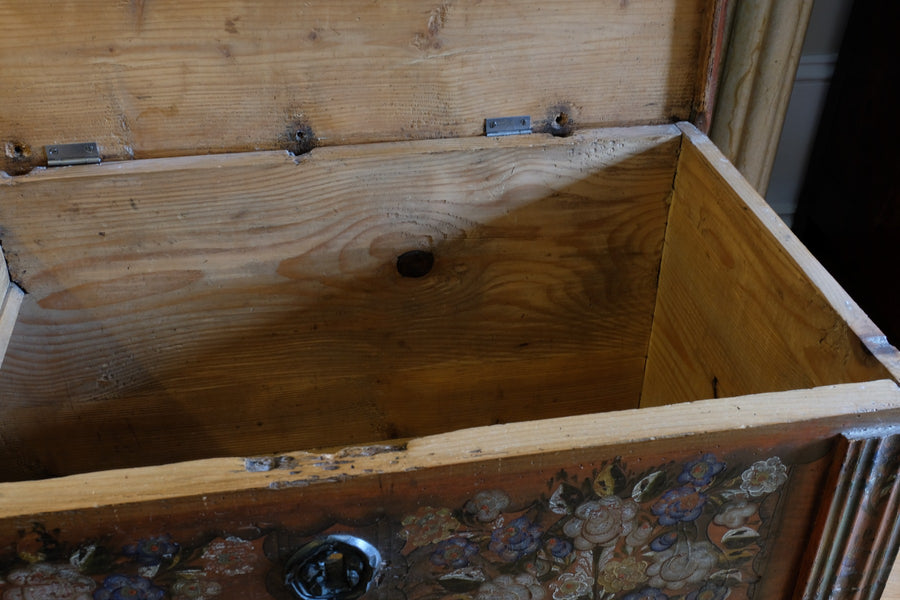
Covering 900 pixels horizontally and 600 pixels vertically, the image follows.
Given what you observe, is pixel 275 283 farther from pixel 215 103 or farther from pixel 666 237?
pixel 666 237

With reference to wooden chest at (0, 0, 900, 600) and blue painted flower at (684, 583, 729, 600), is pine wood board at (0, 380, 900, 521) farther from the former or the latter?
blue painted flower at (684, 583, 729, 600)

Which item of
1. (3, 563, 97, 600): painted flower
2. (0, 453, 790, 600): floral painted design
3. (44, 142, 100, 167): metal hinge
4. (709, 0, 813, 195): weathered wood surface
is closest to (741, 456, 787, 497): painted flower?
(0, 453, 790, 600): floral painted design

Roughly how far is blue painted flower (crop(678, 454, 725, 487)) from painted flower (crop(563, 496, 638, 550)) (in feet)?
0.16

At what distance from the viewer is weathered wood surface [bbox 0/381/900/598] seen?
59 centimetres

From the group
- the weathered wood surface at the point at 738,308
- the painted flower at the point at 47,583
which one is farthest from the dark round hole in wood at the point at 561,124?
the painted flower at the point at 47,583

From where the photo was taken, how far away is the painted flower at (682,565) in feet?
2.29

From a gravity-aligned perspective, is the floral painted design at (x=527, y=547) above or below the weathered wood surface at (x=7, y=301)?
above

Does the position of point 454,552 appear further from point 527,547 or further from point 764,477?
point 764,477

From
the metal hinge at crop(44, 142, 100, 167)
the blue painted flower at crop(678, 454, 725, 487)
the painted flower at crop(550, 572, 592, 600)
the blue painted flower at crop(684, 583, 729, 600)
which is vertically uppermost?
the metal hinge at crop(44, 142, 100, 167)

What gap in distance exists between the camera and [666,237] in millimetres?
1139

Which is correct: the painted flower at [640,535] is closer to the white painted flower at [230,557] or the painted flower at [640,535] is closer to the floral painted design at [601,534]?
the floral painted design at [601,534]

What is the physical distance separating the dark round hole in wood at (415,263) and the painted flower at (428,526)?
0.54 meters

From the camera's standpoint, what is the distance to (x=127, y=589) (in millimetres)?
623

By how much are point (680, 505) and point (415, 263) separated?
1.85 feet
